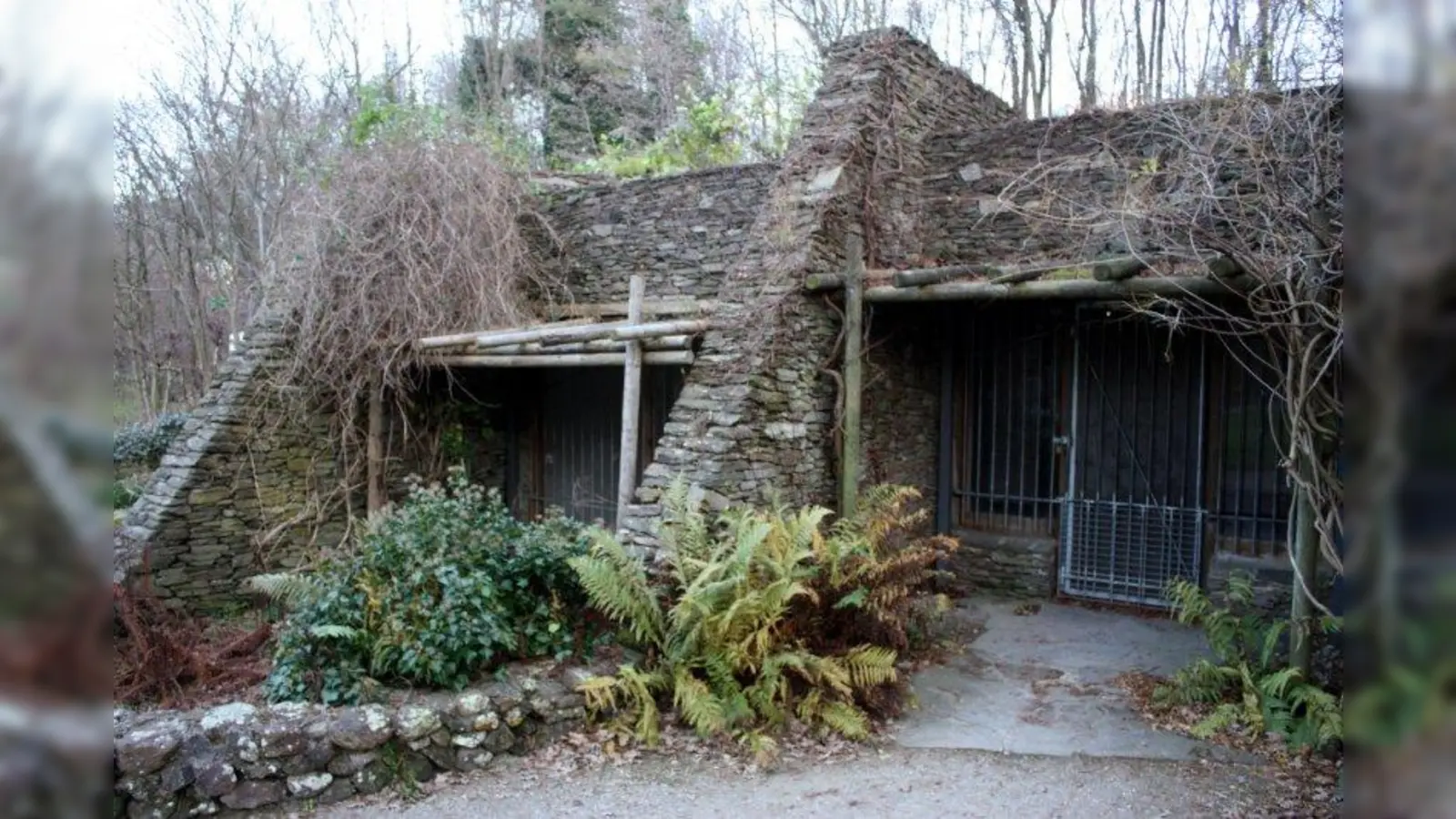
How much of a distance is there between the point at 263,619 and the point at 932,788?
5939 millimetres

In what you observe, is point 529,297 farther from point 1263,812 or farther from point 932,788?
point 1263,812

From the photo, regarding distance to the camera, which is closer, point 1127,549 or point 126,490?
point 1127,549

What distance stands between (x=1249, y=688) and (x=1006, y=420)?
3491mm

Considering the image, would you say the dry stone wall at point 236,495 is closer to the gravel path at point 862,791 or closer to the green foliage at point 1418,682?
the gravel path at point 862,791

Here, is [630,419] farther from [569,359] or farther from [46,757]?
[46,757]

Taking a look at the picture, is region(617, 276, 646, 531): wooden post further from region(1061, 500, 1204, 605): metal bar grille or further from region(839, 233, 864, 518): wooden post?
region(1061, 500, 1204, 605): metal bar grille

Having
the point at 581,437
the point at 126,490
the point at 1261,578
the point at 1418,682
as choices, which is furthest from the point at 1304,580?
the point at 126,490

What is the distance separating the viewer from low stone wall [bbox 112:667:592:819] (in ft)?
14.0

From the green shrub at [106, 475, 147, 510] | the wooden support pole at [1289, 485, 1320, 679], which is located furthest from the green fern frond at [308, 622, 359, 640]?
the green shrub at [106, 475, 147, 510]

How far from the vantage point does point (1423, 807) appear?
1.77 ft

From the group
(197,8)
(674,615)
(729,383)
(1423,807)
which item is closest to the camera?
(1423,807)

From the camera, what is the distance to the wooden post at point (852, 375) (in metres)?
6.98

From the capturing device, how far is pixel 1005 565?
26.8 ft

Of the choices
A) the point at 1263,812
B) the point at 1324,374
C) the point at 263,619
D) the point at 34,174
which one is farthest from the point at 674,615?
the point at 34,174
